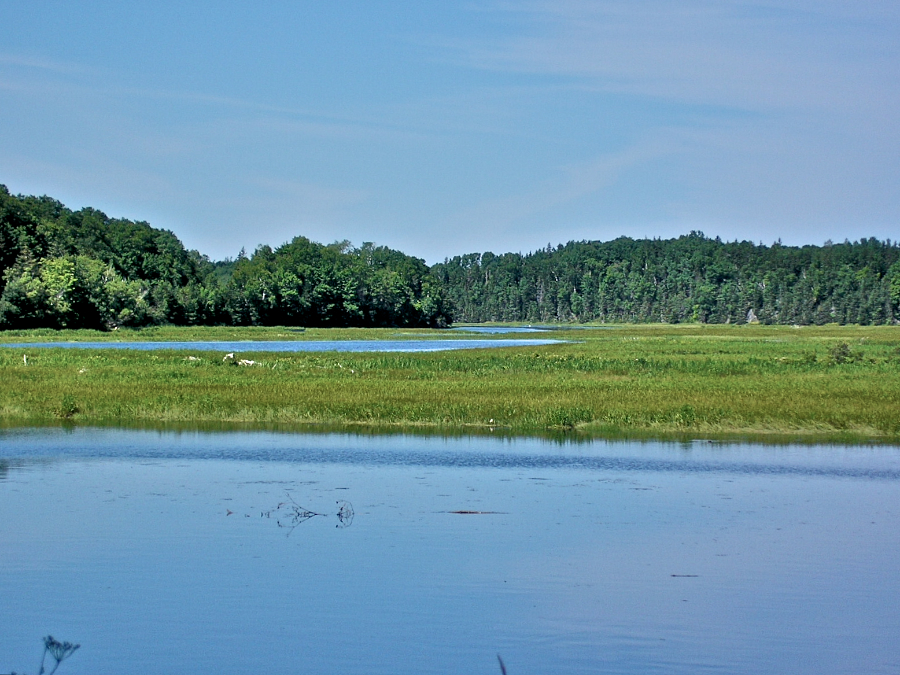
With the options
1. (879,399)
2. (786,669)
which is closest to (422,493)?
(786,669)

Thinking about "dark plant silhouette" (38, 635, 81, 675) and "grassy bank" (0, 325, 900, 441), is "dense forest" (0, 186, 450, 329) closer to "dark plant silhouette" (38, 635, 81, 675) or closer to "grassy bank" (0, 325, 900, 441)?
"grassy bank" (0, 325, 900, 441)

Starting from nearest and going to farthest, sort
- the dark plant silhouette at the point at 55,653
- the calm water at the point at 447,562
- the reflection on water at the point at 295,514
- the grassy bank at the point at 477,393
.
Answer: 1. the dark plant silhouette at the point at 55,653
2. the calm water at the point at 447,562
3. the reflection on water at the point at 295,514
4. the grassy bank at the point at 477,393

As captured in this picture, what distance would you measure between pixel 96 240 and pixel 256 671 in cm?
13099

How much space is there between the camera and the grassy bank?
30734 millimetres

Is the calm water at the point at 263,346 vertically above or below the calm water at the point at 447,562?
above

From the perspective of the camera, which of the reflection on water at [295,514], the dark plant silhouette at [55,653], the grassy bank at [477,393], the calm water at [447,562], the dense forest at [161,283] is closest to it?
the dark plant silhouette at [55,653]

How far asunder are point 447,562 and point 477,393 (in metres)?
20.2

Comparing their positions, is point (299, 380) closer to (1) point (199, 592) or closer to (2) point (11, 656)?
(1) point (199, 592)

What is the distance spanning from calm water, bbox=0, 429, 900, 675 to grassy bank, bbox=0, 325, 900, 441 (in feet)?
16.5

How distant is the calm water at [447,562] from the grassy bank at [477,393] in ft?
16.5

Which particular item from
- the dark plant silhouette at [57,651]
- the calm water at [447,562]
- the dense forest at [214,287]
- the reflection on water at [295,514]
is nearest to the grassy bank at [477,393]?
the calm water at [447,562]

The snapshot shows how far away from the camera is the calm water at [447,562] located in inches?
474

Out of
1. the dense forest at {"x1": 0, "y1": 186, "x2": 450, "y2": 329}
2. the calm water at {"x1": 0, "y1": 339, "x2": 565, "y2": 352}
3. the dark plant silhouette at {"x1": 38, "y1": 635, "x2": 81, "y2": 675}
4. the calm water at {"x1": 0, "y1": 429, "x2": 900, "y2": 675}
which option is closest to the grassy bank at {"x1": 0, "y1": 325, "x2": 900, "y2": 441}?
the calm water at {"x1": 0, "y1": 429, "x2": 900, "y2": 675}

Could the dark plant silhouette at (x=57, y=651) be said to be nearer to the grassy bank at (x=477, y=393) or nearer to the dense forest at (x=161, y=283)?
the grassy bank at (x=477, y=393)
